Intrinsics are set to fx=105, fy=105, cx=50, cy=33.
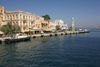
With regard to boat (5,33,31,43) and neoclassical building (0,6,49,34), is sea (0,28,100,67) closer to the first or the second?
boat (5,33,31,43)

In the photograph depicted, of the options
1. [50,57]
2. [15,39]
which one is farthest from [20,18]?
[50,57]

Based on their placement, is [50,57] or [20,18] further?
[20,18]

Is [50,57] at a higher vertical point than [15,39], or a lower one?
lower

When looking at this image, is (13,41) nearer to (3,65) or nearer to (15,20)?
(15,20)

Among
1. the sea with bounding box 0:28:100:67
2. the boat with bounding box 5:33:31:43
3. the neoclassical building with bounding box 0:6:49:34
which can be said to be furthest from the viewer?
the neoclassical building with bounding box 0:6:49:34

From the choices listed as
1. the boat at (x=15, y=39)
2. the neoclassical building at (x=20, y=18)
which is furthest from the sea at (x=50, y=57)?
the neoclassical building at (x=20, y=18)

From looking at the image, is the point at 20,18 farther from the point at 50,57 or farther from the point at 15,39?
the point at 50,57

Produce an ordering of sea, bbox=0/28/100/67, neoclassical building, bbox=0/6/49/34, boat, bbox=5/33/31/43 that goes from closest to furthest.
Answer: sea, bbox=0/28/100/67 < boat, bbox=5/33/31/43 < neoclassical building, bbox=0/6/49/34

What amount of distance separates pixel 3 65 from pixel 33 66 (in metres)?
Result: 4.62

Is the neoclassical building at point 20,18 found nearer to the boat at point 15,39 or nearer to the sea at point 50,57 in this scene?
the boat at point 15,39

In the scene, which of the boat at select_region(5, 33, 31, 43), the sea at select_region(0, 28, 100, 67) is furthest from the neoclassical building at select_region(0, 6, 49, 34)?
the sea at select_region(0, 28, 100, 67)

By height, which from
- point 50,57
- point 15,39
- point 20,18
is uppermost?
point 20,18

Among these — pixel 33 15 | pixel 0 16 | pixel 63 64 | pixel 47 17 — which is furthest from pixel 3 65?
pixel 47 17

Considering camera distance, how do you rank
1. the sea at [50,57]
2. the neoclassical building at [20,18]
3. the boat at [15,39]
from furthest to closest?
the neoclassical building at [20,18]
the boat at [15,39]
the sea at [50,57]
